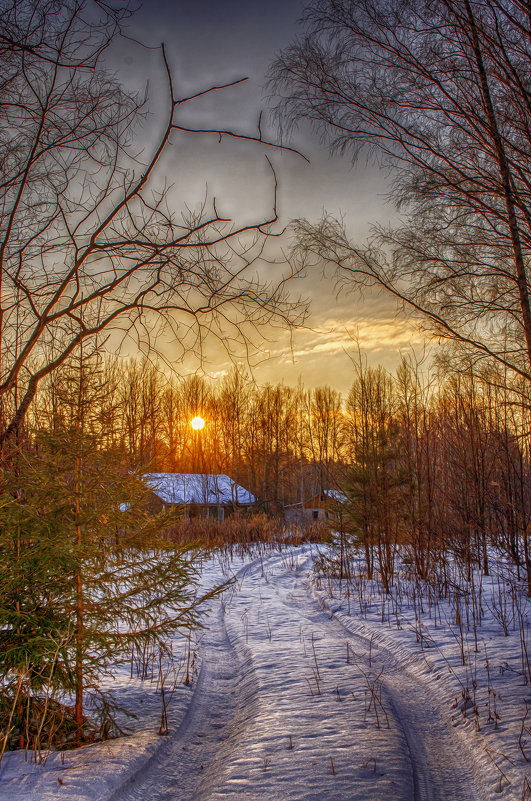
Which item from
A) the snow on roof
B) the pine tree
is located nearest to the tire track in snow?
the pine tree

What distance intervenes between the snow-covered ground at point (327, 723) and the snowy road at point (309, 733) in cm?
1

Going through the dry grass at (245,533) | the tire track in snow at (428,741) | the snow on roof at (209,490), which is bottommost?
the dry grass at (245,533)

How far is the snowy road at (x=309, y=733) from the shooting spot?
9.10ft

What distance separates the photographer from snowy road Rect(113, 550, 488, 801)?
109 inches

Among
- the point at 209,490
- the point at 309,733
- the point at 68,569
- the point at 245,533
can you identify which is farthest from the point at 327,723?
the point at 209,490

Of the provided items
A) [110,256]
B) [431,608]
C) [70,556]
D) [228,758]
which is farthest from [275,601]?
[110,256]

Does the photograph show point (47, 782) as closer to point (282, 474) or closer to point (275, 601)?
point (275, 601)

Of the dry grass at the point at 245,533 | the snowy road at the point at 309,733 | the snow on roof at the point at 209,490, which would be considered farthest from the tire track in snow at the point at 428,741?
the snow on roof at the point at 209,490

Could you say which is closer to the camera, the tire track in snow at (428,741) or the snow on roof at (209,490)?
the tire track in snow at (428,741)

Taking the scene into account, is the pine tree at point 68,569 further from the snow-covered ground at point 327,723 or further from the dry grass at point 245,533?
the dry grass at point 245,533

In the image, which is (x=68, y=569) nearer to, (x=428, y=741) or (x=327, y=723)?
(x=327, y=723)

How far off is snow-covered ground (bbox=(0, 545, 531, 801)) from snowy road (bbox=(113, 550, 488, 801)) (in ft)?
0.04

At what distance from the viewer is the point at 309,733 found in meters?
3.35

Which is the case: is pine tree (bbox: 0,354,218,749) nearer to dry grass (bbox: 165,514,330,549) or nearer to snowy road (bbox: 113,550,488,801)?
snowy road (bbox: 113,550,488,801)
